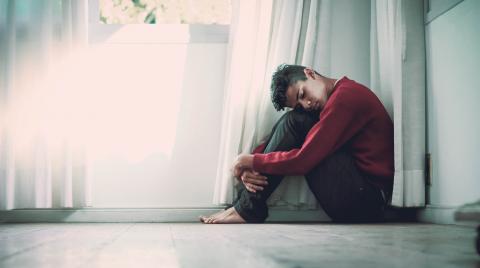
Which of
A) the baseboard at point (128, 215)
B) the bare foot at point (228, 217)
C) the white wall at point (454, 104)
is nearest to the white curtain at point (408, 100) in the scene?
the white wall at point (454, 104)

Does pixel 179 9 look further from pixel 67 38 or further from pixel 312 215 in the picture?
pixel 312 215

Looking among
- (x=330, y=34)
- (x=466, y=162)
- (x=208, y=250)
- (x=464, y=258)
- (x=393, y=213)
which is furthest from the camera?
(x=330, y=34)

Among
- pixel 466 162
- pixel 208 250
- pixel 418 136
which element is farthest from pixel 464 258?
pixel 418 136

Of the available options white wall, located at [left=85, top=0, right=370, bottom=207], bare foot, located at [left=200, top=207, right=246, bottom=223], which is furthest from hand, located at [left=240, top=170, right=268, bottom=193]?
white wall, located at [left=85, top=0, right=370, bottom=207]

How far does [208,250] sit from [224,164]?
4.63 feet

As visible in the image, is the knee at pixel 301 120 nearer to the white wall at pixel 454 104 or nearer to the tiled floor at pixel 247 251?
the white wall at pixel 454 104

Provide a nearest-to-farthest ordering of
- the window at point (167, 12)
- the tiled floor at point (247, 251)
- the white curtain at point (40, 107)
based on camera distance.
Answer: the tiled floor at point (247, 251), the white curtain at point (40, 107), the window at point (167, 12)

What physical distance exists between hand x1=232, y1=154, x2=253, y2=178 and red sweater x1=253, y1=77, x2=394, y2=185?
28 mm

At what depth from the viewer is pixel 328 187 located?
2.35m

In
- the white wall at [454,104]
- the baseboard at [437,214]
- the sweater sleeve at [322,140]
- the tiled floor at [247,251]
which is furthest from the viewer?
the sweater sleeve at [322,140]

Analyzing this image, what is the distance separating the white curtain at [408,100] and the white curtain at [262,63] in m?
0.41

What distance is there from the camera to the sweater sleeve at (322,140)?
226 centimetres

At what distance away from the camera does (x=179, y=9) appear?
116 inches

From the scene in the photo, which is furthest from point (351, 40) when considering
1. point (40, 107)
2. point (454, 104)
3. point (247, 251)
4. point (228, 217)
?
point (247, 251)
